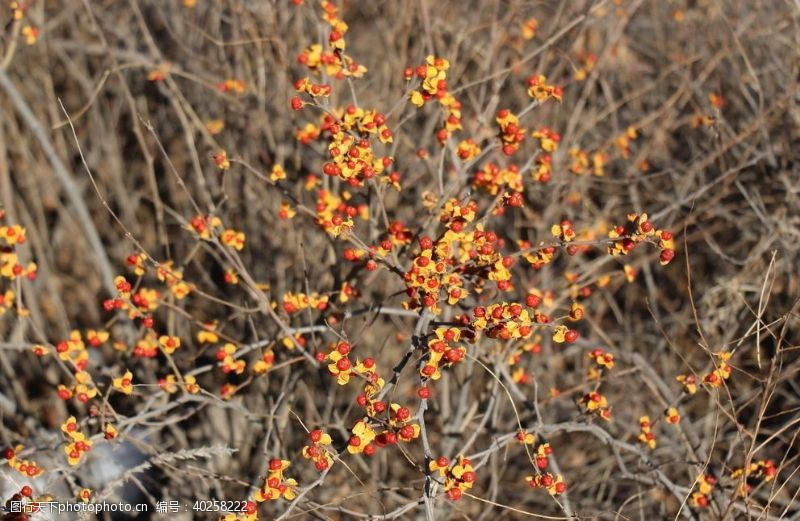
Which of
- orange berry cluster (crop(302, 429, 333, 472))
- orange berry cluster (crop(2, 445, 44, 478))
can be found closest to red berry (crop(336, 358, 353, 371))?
orange berry cluster (crop(302, 429, 333, 472))

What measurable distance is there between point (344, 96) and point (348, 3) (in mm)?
845

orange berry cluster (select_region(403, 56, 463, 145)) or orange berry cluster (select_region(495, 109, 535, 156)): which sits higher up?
orange berry cluster (select_region(403, 56, 463, 145))

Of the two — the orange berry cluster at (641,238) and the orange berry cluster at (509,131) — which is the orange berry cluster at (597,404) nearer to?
the orange berry cluster at (641,238)

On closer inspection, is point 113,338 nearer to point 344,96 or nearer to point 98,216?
point 98,216

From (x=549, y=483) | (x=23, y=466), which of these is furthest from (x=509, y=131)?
(x=23, y=466)

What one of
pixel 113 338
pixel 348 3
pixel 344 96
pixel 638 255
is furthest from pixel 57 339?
pixel 638 255

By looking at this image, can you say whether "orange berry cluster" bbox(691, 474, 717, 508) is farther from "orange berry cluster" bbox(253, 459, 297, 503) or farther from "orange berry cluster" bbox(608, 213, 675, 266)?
"orange berry cluster" bbox(253, 459, 297, 503)

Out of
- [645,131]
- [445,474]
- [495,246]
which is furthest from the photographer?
[645,131]

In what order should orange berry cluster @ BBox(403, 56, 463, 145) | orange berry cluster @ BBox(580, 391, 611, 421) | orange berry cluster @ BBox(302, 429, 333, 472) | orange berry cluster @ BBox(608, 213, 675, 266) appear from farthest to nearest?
orange berry cluster @ BBox(580, 391, 611, 421), orange berry cluster @ BBox(403, 56, 463, 145), orange berry cluster @ BBox(608, 213, 675, 266), orange berry cluster @ BBox(302, 429, 333, 472)

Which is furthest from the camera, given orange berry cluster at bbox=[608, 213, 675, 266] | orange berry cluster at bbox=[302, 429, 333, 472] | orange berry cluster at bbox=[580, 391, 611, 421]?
orange berry cluster at bbox=[580, 391, 611, 421]

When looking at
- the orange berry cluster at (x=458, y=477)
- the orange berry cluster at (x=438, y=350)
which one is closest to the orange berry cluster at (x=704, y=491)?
the orange berry cluster at (x=458, y=477)

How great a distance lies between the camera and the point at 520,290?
365cm

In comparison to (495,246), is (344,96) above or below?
above

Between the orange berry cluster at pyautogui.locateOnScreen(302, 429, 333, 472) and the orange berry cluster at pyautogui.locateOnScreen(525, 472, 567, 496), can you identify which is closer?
the orange berry cluster at pyautogui.locateOnScreen(302, 429, 333, 472)
